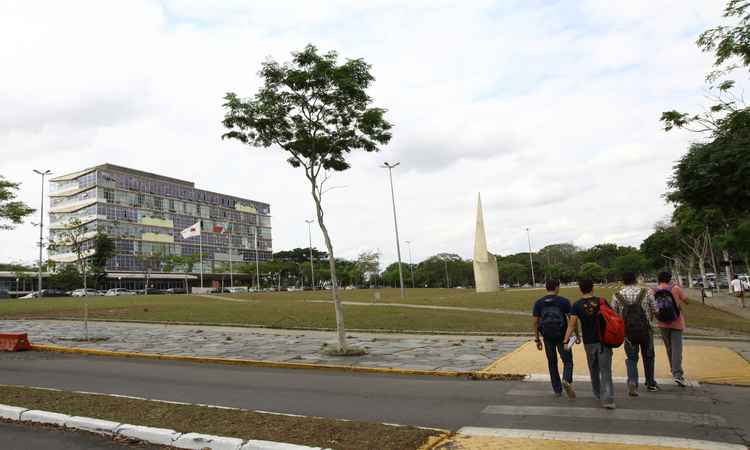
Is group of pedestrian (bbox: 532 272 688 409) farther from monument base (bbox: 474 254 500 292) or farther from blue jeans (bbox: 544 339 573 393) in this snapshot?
monument base (bbox: 474 254 500 292)

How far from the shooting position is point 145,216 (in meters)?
97.8

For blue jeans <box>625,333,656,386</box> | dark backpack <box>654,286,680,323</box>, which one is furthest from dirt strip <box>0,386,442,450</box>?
dark backpack <box>654,286,680,323</box>

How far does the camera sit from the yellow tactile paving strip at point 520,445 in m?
5.46

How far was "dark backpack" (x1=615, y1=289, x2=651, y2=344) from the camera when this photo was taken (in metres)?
8.01

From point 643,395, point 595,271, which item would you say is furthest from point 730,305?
point 595,271

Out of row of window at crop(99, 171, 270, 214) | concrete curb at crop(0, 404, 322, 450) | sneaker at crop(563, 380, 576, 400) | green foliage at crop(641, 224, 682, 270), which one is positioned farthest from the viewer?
row of window at crop(99, 171, 270, 214)

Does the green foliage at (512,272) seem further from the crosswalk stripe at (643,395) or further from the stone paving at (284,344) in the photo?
the crosswalk stripe at (643,395)

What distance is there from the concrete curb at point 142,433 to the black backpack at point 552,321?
166 inches

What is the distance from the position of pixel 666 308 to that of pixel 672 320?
231 mm

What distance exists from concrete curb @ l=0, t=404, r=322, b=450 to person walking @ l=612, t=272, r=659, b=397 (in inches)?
203

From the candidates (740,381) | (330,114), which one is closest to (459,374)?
(740,381)

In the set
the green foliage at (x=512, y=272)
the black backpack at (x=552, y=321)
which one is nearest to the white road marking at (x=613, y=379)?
the black backpack at (x=552, y=321)

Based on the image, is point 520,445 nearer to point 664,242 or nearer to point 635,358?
point 635,358

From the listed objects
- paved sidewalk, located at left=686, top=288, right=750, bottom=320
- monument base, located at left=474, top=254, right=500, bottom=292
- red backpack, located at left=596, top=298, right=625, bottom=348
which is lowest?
paved sidewalk, located at left=686, top=288, right=750, bottom=320
